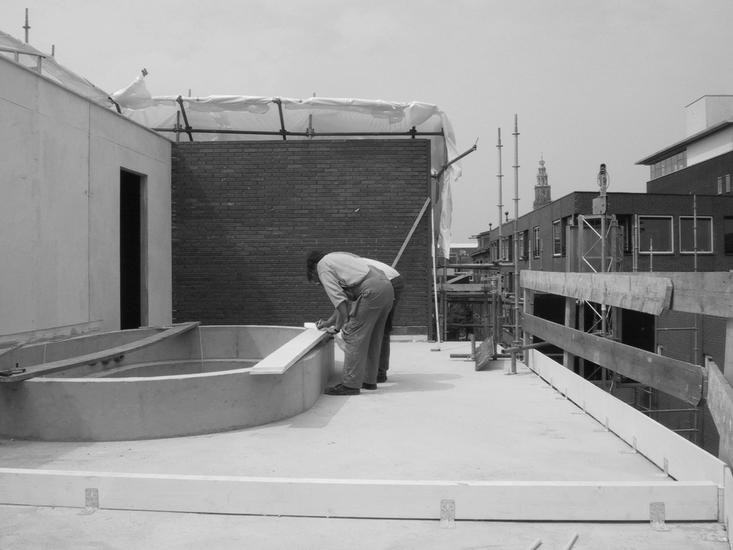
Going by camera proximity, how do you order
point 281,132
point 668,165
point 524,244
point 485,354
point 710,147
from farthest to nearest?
point 668,165 < point 524,244 < point 710,147 < point 281,132 < point 485,354

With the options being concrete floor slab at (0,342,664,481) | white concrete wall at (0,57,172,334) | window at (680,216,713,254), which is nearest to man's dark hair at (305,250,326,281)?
concrete floor slab at (0,342,664,481)

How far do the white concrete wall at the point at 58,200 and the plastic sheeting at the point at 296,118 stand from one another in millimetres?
1469

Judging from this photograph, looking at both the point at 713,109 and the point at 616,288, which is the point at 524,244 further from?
the point at 616,288

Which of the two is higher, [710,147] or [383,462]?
[710,147]

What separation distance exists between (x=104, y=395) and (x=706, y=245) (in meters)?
33.5

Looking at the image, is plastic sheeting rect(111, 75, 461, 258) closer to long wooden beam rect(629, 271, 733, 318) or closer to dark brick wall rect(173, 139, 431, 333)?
dark brick wall rect(173, 139, 431, 333)

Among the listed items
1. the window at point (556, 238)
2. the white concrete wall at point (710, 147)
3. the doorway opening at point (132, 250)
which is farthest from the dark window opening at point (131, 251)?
the white concrete wall at point (710, 147)

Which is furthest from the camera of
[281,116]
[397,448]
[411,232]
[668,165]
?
[668,165]

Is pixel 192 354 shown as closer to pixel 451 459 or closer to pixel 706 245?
pixel 451 459

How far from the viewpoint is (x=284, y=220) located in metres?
12.2

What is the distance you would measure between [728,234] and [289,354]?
33027mm

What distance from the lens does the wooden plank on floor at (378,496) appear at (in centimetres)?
348

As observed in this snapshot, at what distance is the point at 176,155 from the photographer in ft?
40.4

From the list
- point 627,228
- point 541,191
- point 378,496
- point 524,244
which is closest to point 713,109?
point 524,244
